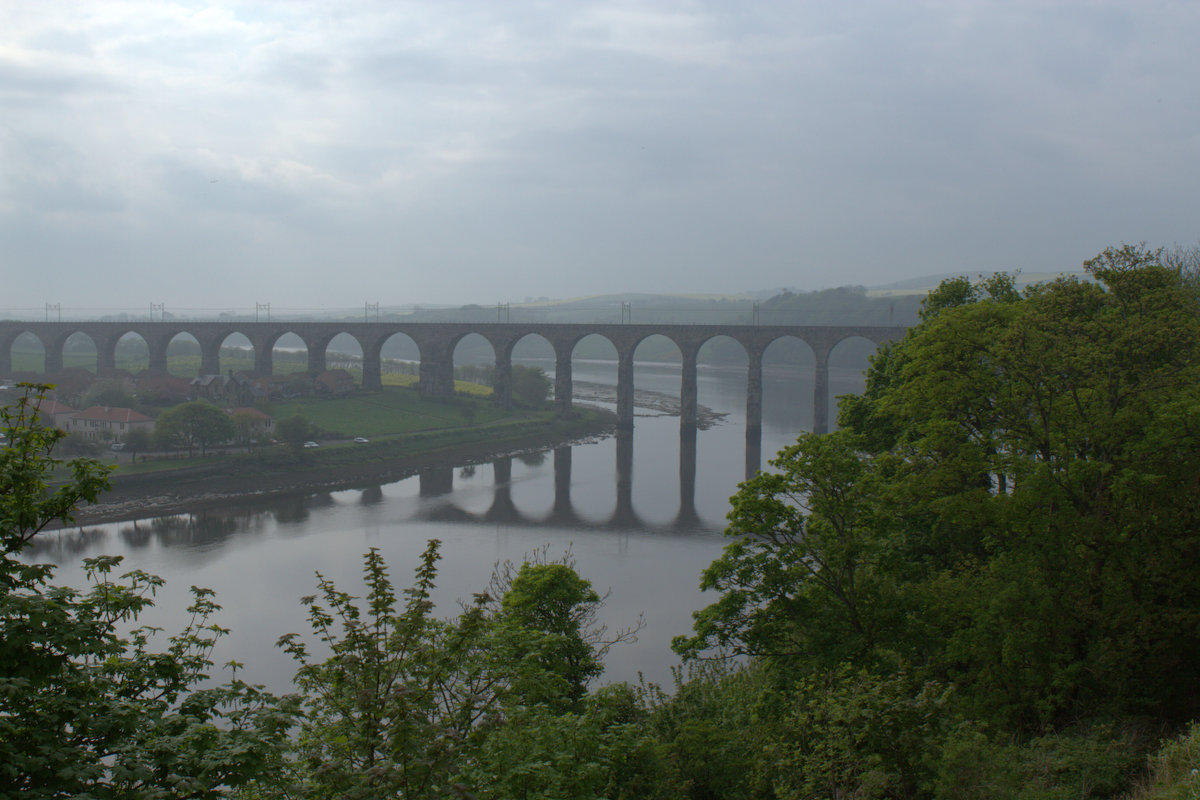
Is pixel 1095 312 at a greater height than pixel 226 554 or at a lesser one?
greater

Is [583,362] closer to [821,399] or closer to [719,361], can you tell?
[719,361]

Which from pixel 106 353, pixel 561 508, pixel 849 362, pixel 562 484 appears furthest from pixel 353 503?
pixel 849 362

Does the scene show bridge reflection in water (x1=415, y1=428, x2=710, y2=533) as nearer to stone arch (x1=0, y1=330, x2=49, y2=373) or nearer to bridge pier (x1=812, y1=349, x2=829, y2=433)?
bridge pier (x1=812, y1=349, x2=829, y2=433)

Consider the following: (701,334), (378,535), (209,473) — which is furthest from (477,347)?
(378,535)

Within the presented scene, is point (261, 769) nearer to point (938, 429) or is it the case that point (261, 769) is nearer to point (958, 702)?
point (958, 702)

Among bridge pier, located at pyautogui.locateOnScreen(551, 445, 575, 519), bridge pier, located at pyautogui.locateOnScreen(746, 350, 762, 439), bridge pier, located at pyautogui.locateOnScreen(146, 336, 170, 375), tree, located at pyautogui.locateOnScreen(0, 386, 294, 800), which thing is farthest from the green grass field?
tree, located at pyautogui.locateOnScreen(0, 386, 294, 800)

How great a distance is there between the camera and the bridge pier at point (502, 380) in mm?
73188

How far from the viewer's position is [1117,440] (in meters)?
13.2

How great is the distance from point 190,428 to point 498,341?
3077cm

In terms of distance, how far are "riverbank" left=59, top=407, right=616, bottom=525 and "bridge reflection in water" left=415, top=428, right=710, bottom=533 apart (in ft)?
12.0

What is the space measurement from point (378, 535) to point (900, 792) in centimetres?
3021

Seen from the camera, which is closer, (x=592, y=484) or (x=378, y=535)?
(x=378, y=535)

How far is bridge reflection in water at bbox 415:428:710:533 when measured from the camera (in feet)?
128

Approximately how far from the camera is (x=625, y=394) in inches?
2726
